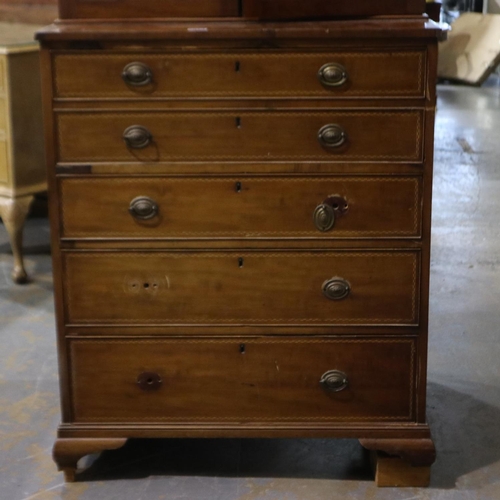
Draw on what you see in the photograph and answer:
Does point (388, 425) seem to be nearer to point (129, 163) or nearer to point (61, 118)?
point (129, 163)

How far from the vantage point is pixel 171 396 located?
2244 millimetres

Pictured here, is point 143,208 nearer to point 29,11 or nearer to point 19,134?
point 19,134

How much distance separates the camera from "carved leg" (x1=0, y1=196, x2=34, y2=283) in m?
3.76

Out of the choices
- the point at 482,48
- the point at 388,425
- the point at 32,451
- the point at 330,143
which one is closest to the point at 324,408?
the point at 388,425

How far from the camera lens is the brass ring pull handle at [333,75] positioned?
6.59 feet

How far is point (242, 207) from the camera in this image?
212 centimetres

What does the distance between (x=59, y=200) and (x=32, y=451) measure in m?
Answer: 0.74

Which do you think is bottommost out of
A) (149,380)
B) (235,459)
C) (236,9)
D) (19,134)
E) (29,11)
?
(235,459)

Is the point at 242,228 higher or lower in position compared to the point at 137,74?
lower

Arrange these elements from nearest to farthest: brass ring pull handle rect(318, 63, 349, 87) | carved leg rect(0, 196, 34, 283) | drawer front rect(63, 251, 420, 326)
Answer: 1. brass ring pull handle rect(318, 63, 349, 87)
2. drawer front rect(63, 251, 420, 326)
3. carved leg rect(0, 196, 34, 283)

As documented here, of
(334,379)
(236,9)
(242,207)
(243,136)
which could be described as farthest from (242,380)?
(236,9)

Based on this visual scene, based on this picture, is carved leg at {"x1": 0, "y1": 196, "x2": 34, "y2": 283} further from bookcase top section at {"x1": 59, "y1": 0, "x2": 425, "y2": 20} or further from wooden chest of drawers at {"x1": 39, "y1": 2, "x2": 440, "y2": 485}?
bookcase top section at {"x1": 59, "y1": 0, "x2": 425, "y2": 20}

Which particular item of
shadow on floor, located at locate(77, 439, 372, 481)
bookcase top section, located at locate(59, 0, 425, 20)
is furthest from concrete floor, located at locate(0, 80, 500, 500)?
bookcase top section, located at locate(59, 0, 425, 20)

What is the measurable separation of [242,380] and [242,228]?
1.24 feet
